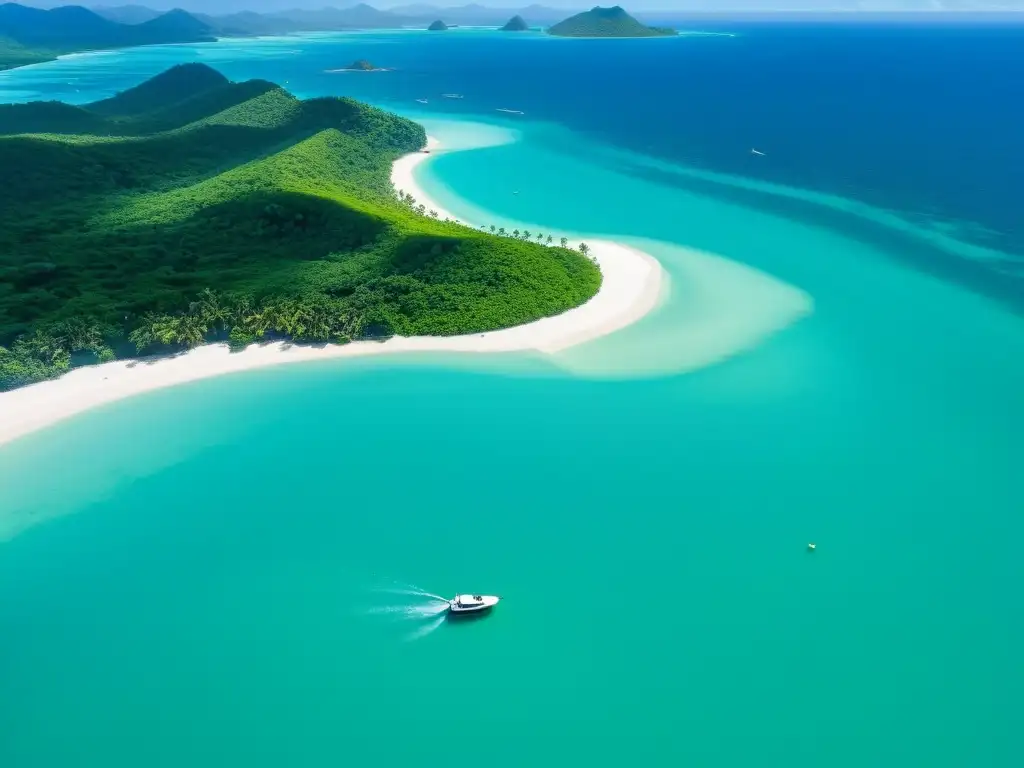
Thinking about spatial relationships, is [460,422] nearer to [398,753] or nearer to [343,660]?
[343,660]

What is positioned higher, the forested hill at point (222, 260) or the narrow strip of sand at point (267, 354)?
the forested hill at point (222, 260)

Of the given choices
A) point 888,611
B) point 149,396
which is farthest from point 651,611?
point 149,396

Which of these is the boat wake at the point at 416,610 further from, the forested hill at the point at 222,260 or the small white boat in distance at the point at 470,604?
the forested hill at the point at 222,260

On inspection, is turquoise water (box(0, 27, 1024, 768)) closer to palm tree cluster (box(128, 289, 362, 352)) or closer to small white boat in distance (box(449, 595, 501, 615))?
small white boat in distance (box(449, 595, 501, 615))

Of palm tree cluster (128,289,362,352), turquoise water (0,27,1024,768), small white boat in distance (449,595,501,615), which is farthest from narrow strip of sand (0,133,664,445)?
small white boat in distance (449,595,501,615)

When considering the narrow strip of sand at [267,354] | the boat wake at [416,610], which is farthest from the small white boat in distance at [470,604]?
the narrow strip of sand at [267,354]
